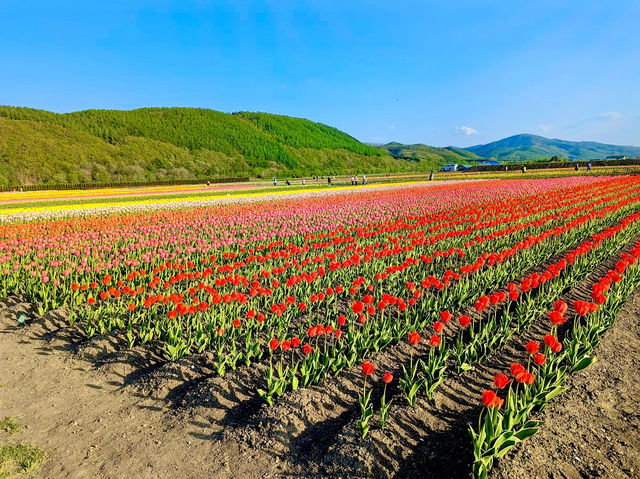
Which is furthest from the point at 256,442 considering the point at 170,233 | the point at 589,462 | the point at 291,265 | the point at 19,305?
the point at 170,233

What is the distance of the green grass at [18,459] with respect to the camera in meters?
3.26

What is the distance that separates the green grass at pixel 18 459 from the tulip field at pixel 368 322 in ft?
5.30

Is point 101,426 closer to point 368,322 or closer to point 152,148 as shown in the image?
point 368,322

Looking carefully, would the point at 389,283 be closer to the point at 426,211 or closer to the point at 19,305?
the point at 19,305

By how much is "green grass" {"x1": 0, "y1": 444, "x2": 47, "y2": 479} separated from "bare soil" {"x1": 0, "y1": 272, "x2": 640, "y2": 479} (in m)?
0.10

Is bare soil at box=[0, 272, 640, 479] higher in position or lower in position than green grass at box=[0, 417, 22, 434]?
lower

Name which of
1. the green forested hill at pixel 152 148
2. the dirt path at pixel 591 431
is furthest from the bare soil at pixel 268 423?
the green forested hill at pixel 152 148

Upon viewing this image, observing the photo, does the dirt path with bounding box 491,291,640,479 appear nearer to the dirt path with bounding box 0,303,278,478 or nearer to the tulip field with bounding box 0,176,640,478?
the tulip field with bounding box 0,176,640,478

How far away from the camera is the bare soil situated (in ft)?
10.6

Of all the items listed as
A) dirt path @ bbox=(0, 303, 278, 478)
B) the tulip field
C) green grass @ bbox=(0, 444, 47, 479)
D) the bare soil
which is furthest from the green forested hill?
green grass @ bbox=(0, 444, 47, 479)

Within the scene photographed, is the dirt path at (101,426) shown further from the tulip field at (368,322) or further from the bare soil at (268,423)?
the tulip field at (368,322)

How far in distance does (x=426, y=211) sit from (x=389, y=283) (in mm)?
11496

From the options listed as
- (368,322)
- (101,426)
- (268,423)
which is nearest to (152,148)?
(368,322)

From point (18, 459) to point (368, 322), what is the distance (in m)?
3.82
